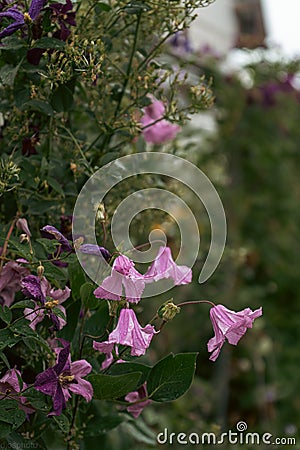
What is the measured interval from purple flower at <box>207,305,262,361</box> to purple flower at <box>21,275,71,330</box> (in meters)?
0.16

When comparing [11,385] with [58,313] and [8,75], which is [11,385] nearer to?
[58,313]

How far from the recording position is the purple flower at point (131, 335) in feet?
2.13

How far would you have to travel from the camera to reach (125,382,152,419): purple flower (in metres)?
0.81

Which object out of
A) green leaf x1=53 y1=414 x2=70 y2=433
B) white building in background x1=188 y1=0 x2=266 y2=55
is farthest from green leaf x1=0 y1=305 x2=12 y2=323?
white building in background x1=188 y1=0 x2=266 y2=55

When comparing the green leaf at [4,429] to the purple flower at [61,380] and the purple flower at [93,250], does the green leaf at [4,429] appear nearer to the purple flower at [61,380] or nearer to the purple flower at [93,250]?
the purple flower at [61,380]

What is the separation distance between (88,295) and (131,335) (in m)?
0.10

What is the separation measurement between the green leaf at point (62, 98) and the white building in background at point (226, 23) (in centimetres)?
289

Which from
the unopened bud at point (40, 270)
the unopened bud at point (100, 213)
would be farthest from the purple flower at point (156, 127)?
the unopened bud at point (40, 270)

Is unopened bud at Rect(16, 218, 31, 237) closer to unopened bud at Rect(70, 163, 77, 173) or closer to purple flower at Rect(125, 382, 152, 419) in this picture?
unopened bud at Rect(70, 163, 77, 173)

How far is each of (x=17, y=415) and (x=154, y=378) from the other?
168mm

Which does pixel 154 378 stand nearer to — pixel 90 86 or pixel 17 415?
pixel 17 415

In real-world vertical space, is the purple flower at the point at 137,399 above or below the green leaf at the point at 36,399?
below

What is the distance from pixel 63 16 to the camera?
78 centimetres

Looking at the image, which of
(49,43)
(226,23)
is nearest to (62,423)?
(49,43)
